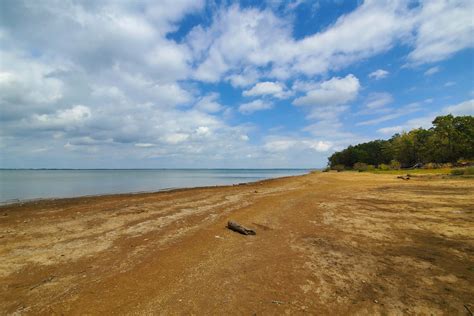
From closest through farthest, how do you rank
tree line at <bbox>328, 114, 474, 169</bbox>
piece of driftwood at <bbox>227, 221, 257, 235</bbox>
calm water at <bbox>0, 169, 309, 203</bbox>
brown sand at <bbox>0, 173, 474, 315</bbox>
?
brown sand at <bbox>0, 173, 474, 315</bbox> < piece of driftwood at <bbox>227, 221, 257, 235</bbox> < calm water at <bbox>0, 169, 309, 203</bbox> < tree line at <bbox>328, 114, 474, 169</bbox>

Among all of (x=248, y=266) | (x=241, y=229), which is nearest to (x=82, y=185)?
(x=241, y=229)

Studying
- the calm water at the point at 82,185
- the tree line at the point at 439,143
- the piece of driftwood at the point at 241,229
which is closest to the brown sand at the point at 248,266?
the piece of driftwood at the point at 241,229

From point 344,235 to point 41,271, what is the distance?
8.44 metres

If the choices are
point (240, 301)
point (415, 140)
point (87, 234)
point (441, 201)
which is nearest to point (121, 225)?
point (87, 234)

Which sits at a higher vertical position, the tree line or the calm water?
the tree line

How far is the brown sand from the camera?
4.52 meters

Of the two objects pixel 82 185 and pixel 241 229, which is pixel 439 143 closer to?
pixel 241 229

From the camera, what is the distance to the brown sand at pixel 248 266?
452cm

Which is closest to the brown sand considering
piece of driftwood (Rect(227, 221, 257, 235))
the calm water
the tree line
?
piece of driftwood (Rect(227, 221, 257, 235))

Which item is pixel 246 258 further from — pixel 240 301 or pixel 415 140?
pixel 415 140

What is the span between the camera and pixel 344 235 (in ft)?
27.6

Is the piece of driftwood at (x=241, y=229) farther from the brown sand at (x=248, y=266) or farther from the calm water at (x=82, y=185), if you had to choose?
the calm water at (x=82, y=185)

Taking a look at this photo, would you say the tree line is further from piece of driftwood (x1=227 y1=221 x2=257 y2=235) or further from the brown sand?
piece of driftwood (x1=227 y1=221 x2=257 y2=235)

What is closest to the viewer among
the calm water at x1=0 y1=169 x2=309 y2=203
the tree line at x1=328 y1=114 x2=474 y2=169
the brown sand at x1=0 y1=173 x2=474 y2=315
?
the brown sand at x1=0 y1=173 x2=474 y2=315
